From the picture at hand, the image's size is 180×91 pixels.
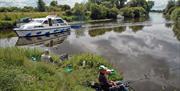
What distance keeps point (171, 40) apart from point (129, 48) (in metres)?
7.12

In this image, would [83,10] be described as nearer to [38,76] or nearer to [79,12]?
[79,12]

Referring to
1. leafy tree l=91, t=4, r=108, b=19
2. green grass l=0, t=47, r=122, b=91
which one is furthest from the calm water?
leafy tree l=91, t=4, r=108, b=19

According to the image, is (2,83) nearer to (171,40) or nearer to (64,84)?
(64,84)

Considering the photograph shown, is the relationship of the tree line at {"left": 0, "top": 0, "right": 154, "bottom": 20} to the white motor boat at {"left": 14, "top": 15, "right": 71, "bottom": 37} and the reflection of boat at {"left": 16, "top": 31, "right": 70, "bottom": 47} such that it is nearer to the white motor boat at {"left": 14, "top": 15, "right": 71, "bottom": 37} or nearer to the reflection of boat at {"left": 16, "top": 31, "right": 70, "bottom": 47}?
the white motor boat at {"left": 14, "top": 15, "right": 71, "bottom": 37}

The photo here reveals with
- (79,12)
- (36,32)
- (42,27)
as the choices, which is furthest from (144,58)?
(79,12)

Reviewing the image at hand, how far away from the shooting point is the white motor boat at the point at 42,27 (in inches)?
1235

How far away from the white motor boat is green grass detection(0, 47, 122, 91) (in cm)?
1711

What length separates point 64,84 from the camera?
36.9 feet

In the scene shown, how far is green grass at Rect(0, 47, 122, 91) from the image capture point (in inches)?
377

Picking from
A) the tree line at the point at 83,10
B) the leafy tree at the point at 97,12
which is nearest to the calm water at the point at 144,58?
the tree line at the point at 83,10

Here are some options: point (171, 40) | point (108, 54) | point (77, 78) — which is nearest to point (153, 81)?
point (77, 78)

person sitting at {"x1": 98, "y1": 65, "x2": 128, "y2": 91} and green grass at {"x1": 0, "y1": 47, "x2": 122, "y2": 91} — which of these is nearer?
green grass at {"x1": 0, "y1": 47, "x2": 122, "y2": 91}

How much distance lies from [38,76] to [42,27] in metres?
21.8

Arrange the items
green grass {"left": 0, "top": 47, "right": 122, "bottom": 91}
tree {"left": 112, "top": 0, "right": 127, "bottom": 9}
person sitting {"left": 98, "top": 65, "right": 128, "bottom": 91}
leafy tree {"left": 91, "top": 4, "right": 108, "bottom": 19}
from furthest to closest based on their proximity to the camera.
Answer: tree {"left": 112, "top": 0, "right": 127, "bottom": 9}
leafy tree {"left": 91, "top": 4, "right": 108, "bottom": 19}
person sitting {"left": 98, "top": 65, "right": 128, "bottom": 91}
green grass {"left": 0, "top": 47, "right": 122, "bottom": 91}
